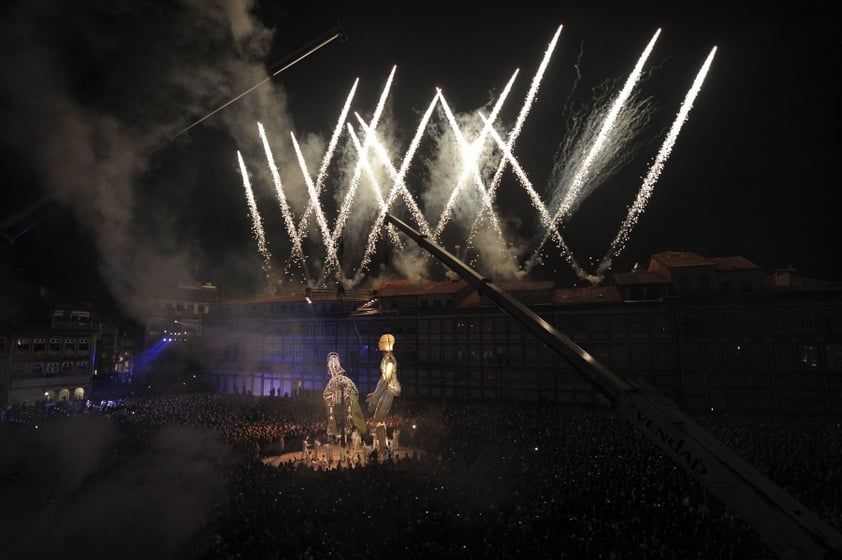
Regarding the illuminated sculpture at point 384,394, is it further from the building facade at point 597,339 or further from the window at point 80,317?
the window at point 80,317

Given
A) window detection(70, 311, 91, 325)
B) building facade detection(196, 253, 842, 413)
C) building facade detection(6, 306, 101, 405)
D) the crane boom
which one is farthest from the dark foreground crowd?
window detection(70, 311, 91, 325)

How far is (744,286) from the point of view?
94.5 feet

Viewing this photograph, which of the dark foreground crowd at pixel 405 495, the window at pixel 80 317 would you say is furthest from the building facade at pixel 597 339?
the window at pixel 80 317

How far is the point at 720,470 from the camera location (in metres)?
6.51

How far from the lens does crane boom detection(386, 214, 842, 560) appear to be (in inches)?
218

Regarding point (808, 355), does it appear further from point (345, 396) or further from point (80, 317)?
point (80, 317)

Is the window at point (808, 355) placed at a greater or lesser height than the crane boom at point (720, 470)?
greater

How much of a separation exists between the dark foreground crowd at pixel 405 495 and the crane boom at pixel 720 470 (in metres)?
3.80

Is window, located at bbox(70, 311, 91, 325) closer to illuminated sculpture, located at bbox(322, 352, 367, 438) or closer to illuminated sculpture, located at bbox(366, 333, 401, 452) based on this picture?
illuminated sculpture, located at bbox(322, 352, 367, 438)

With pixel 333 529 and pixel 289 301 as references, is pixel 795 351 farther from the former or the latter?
pixel 289 301

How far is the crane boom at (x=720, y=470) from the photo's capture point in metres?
5.53

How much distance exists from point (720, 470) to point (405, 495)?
8256 millimetres

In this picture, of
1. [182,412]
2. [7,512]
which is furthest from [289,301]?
[7,512]

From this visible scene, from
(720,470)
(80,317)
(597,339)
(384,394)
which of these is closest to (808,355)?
(597,339)
